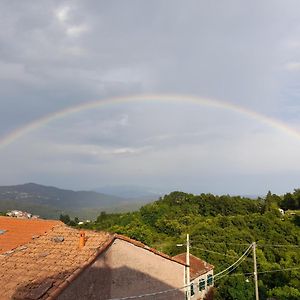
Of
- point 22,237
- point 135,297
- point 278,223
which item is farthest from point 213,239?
point 135,297

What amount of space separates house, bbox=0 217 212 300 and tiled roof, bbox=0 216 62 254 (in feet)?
15.2

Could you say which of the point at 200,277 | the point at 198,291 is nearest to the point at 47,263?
the point at 200,277

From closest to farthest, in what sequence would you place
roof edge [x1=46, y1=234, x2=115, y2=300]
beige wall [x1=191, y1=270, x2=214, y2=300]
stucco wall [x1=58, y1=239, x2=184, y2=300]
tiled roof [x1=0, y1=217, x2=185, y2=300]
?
1. roof edge [x1=46, y1=234, x2=115, y2=300]
2. tiled roof [x1=0, y1=217, x2=185, y2=300]
3. stucco wall [x1=58, y1=239, x2=184, y2=300]
4. beige wall [x1=191, y1=270, x2=214, y2=300]

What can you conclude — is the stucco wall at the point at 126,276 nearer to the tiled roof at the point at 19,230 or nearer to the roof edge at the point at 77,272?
the roof edge at the point at 77,272

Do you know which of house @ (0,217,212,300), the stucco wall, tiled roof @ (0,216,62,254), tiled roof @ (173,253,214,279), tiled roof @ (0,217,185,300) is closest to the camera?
tiled roof @ (0,217,185,300)

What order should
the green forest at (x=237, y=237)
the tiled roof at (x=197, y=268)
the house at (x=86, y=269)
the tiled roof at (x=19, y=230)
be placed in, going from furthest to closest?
the green forest at (x=237, y=237) → the tiled roof at (x=197, y=268) → the tiled roof at (x=19, y=230) → the house at (x=86, y=269)

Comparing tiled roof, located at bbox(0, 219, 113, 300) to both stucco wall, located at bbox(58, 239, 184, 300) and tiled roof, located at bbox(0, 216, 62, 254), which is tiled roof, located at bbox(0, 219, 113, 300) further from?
tiled roof, located at bbox(0, 216, 62, 254)

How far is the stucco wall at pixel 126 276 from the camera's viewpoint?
1280 cm

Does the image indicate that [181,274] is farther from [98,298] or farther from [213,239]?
[213,239]

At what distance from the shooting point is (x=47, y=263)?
538 inches

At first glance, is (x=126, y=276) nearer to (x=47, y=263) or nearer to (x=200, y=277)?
(x=47, y=263)

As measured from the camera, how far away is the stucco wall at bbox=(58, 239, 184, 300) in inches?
504

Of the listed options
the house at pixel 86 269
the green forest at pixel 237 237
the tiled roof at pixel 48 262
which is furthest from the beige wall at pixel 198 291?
the tiled roof at pixel 48 262

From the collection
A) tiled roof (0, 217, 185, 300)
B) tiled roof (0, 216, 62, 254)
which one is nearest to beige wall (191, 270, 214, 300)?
tiled roof (0, 216, 62, 254)
